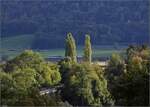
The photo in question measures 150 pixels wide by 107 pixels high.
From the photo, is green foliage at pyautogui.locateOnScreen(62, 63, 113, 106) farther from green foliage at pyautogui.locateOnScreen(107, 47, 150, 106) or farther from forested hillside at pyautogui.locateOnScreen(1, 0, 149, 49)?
forested hillside at pyautogui.locateOnScreen(1, 0, 149, 49)

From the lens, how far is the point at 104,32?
47.6 metres

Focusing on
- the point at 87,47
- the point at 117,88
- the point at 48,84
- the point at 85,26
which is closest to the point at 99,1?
the point at 85,26

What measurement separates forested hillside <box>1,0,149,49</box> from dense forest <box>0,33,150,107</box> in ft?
68.8

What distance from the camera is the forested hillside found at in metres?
44.4

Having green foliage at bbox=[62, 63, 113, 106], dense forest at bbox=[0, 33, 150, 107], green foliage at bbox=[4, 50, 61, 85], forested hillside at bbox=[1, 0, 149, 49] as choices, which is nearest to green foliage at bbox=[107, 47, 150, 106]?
dense forest at bbox=[0, 33, 150, 107]

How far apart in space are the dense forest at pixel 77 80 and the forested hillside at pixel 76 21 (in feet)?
68.8

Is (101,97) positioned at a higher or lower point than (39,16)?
lower

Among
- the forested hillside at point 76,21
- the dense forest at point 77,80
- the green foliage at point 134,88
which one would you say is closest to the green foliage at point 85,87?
the dense forest at point 77,80

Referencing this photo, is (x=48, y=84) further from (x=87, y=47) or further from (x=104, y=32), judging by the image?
(x=104, y=32)

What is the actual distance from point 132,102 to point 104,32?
38620 millimetres

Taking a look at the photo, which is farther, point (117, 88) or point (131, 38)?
point (131, 38)

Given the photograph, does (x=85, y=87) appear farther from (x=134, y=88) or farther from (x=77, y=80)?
(x=134, y=88)

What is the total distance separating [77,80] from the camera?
1733 centimetres

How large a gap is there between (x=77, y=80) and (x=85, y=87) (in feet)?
1.32
